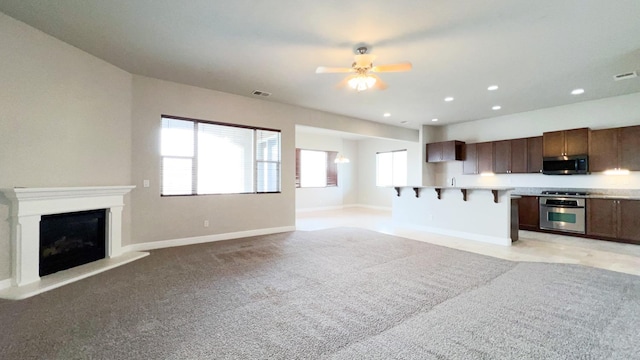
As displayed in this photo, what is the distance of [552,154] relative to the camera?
6.15 meters

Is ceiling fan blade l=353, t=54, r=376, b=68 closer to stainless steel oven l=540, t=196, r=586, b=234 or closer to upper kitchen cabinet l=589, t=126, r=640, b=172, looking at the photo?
stainless steel oven l=540, t=196, r=586, b=234

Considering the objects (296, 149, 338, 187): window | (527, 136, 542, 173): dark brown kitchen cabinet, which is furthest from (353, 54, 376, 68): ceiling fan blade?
(296, 149, 338, 187): window

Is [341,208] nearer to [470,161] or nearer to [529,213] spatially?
[470,161]

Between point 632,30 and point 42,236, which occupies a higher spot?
point 632,30

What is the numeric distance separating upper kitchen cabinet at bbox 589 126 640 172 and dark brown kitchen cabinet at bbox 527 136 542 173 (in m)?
0.86

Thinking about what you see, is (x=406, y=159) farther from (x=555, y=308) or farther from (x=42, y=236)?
(x=42, y=236)

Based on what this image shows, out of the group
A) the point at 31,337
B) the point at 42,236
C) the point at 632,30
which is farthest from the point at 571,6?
the point at 42,236

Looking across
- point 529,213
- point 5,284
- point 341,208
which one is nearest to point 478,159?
point 529,213

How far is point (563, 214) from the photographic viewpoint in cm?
577

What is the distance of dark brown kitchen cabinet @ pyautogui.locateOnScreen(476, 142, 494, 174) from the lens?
7.29 m

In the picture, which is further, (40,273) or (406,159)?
(406,159)

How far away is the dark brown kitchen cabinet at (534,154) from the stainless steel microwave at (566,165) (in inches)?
5.8

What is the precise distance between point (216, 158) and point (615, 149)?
7.88 m

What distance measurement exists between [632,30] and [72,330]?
243 inches
